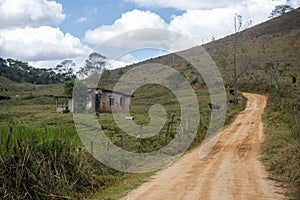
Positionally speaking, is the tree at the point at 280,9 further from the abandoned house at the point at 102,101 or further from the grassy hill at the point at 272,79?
the abandoned house at the point at 102,101

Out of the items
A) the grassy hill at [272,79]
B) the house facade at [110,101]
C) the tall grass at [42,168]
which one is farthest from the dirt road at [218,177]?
the house facade at [110,101]

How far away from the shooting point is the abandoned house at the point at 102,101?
41344 mm

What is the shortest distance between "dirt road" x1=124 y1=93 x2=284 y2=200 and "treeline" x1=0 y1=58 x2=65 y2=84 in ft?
252

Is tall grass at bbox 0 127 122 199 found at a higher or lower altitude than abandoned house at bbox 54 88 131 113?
lower

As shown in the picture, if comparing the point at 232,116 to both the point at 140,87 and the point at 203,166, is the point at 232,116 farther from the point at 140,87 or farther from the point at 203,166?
the point at 140,87

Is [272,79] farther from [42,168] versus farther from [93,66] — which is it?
[42,168]

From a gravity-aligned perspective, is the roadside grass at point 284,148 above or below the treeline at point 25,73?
below

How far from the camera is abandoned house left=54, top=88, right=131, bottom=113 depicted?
136ft

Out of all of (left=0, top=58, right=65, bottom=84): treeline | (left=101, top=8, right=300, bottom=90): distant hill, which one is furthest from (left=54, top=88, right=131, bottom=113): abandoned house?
(left=0, top=58, right=65, bottom=84): treeline

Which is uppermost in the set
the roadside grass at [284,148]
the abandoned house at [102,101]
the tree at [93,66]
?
the tree at [93,66]

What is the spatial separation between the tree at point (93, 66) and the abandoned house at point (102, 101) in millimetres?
30530

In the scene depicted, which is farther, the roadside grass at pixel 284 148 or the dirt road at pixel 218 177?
the roadside grass at pixel 284 148

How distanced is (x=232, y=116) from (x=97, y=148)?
18.8 m

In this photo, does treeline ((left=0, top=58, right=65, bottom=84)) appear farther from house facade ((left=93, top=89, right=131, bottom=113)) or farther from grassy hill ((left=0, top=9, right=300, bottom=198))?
house facade ((left=93, top=89, right=131, bottom=113))
